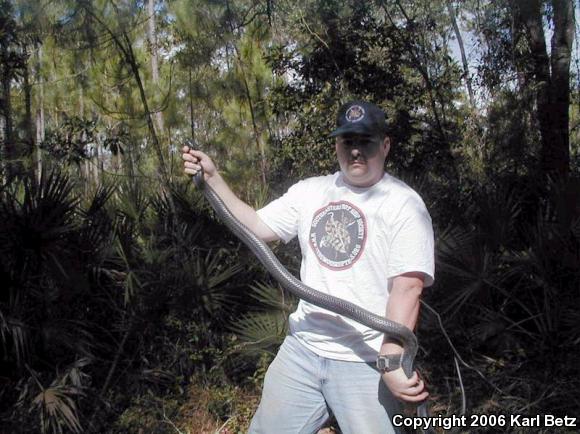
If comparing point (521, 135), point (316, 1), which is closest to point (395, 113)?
point (316, 1)

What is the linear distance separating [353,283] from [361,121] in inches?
23.2

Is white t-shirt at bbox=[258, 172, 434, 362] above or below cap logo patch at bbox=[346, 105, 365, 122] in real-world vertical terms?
below

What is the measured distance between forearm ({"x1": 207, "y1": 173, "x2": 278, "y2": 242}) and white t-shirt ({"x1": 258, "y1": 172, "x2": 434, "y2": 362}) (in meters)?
0.24

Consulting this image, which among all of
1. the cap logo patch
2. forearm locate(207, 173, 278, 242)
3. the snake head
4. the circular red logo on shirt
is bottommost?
the circular red logo on shirt

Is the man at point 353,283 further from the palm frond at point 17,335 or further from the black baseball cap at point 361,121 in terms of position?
the palm frond at point 17,335

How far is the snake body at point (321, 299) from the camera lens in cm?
208

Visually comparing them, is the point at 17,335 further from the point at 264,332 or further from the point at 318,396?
the point at 318,396

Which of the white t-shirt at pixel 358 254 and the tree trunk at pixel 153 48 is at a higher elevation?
the tree trunk at pixel 153 48

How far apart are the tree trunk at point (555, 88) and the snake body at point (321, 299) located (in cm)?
471

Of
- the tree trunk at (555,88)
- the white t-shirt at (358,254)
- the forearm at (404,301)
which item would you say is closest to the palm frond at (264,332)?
the white t-shirt at (358,254)

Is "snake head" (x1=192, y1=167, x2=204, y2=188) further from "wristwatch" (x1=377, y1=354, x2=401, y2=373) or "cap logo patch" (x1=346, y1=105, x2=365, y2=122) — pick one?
"wristwatch" (x1=377, y1=354, x2=401, y2=373)

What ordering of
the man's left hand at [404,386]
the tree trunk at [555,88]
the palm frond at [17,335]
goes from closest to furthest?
the man's left hand at [404,386]
the palm frond at [17,335]
the tree trunk at [555,88]

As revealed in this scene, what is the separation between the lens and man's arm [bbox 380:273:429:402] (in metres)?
2.06

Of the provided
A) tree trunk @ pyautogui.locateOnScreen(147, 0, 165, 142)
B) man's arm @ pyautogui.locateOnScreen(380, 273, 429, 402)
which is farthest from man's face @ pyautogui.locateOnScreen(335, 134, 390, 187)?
tree trunk @ pyautogui.locateOnScreen(147, 0, 165, 142)
